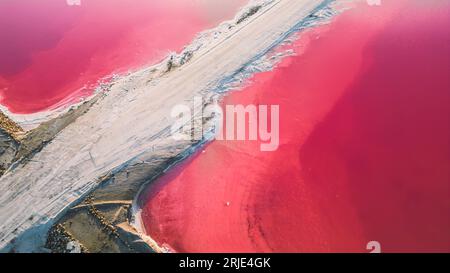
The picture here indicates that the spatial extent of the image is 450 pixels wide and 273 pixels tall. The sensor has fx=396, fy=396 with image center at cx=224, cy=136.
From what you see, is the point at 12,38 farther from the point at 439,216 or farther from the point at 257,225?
the point at 439,216

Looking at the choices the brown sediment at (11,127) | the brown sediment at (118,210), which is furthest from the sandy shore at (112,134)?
the brown sediment at (11,127)

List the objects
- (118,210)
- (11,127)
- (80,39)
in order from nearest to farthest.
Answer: (118,210)
(11,127)
(80,39)

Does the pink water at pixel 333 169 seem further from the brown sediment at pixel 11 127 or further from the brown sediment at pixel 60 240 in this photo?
the brown sediment at pixel 11 127

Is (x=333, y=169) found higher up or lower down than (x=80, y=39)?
lower down

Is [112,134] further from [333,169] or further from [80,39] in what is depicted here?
[333,169]

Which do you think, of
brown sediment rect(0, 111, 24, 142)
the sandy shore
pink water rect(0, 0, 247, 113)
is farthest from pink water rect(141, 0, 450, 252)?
brown sediment rect(0, 111, 24, 142)

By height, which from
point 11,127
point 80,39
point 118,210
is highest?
point 80,39

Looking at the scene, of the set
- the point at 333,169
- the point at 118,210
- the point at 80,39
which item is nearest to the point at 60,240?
the point at 118,210
